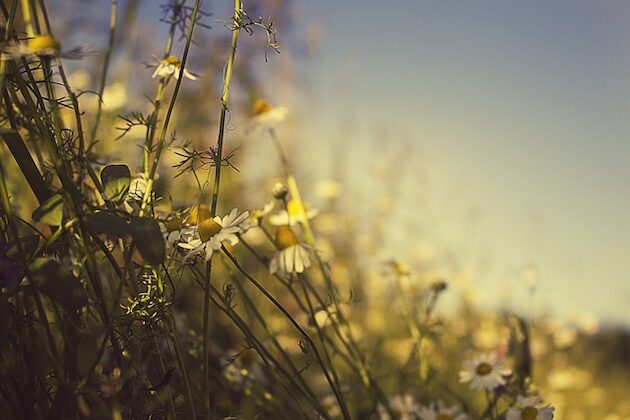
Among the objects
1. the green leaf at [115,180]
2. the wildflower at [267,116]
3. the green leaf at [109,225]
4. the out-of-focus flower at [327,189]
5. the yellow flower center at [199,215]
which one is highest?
the out-of-focus flower at [327,189]

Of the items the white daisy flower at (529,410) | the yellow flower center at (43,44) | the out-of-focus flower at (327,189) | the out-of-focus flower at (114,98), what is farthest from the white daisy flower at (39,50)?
the out-of-focus flower at (327,189)

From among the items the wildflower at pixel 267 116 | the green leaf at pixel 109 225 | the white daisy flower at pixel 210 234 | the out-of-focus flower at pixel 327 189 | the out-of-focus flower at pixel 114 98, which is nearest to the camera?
the green leaf at pixel 109 225

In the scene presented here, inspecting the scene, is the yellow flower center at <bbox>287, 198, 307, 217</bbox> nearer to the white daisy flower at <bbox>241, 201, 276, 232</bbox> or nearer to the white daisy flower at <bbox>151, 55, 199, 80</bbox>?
the white daisy flower at <bbox>241, 201, 276, 232</bbox>

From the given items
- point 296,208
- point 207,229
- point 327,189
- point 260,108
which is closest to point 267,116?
point 260,108

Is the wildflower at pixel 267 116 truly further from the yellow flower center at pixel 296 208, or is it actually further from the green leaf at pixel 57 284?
the green leaf at pixel 57 284

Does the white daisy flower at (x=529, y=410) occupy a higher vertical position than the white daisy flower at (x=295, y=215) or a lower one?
lower

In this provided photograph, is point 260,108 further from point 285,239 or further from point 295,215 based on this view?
point 285,239

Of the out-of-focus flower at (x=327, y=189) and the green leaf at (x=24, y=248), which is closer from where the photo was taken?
the green leaf at (x=24, y=248)
